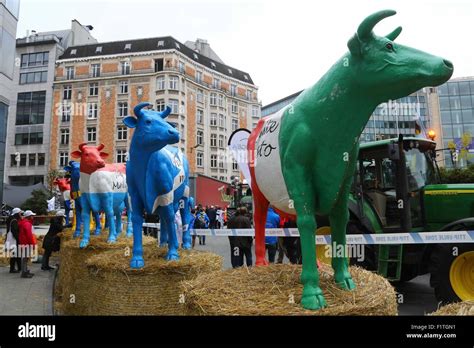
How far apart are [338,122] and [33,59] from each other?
45.3 meters

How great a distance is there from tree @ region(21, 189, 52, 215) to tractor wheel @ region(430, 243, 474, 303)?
79.1 feet

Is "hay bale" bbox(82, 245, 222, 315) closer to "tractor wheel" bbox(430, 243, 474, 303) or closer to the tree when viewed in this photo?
"tractor wheel" bbox(430, 243, 474, 303)

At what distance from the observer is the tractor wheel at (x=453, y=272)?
5.21 m

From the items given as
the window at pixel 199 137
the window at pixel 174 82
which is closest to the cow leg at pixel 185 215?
the window at pixel 174 82

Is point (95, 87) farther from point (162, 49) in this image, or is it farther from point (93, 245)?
point (93, 245)

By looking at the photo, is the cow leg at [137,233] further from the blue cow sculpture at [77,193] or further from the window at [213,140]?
the window at [213,140]

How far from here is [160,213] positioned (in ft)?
16.7

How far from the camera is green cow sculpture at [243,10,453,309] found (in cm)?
227

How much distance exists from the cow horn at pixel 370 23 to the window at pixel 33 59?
43980 mm

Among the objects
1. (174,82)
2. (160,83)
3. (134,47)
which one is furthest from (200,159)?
(134,47)

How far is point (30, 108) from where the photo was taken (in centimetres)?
3928

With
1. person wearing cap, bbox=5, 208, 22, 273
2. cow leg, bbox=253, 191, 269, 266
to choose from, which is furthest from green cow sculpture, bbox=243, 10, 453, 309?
person wearing cap, bbox=5, 208, 22, 273

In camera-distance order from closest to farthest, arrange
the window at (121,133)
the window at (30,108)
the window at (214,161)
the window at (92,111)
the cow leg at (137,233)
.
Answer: the cow leg at (137,233), the window at (121,133), the window at (92,111), the window at (30,108), the window at (214,161)
